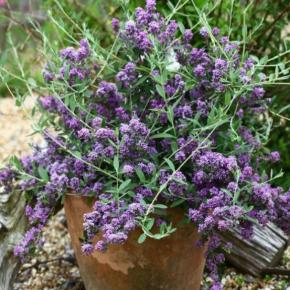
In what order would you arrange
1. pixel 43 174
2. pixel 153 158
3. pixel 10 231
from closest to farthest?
pixel 153 158 → pixel 43 174 → pixel 10 231

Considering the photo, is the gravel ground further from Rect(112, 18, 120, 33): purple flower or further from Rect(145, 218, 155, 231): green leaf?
Rect(145, 218, 155, 231): green leaf

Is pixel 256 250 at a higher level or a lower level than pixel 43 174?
lower

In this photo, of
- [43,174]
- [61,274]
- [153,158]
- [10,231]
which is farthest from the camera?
[61,274]

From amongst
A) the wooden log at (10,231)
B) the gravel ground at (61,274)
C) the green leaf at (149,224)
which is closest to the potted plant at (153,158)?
the green leaf at (149,224)

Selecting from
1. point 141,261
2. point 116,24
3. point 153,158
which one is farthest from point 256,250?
point 116,24

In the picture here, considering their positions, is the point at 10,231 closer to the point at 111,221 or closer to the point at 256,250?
the point at 111,221

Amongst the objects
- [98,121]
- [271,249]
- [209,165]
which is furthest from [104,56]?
[271,249]

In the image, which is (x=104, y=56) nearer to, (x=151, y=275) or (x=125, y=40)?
(x=125, y=40)
